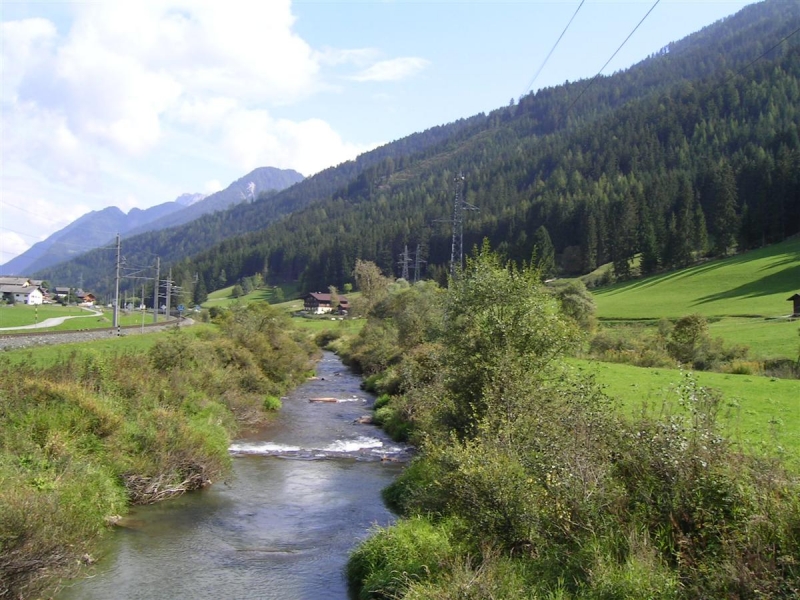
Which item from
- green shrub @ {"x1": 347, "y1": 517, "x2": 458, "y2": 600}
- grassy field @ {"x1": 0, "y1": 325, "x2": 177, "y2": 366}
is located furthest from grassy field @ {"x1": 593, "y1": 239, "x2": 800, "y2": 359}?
grassy field @ {"x1": 0, "y1": 325, "x2": 177, "y2": 366}

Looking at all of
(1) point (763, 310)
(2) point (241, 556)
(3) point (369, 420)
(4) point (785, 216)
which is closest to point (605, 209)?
(4) point (785, 216)

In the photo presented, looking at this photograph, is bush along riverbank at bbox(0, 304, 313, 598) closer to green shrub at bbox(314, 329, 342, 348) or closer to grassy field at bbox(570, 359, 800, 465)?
grassy field at bbox(570, 359, 800, 465)

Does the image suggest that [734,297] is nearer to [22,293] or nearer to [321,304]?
[321,304]

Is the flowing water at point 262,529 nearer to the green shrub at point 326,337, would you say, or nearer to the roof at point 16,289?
the green shrub at point 326,337

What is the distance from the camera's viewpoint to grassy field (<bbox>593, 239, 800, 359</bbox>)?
52.6 meters

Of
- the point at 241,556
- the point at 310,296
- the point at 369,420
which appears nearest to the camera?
the point at 241,556

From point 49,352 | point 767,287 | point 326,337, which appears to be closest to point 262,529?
point 49,352

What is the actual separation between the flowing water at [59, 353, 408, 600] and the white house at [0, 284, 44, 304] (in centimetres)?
13998

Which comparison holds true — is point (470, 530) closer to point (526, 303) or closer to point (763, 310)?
point (526, 303)

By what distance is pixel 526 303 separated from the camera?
797 inches

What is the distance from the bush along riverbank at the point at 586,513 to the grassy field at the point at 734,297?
3745 centimetres

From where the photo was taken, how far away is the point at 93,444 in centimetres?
1988

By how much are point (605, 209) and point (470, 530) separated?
141 meters

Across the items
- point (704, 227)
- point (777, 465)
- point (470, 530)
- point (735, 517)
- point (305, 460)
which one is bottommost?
point (305, 460)
